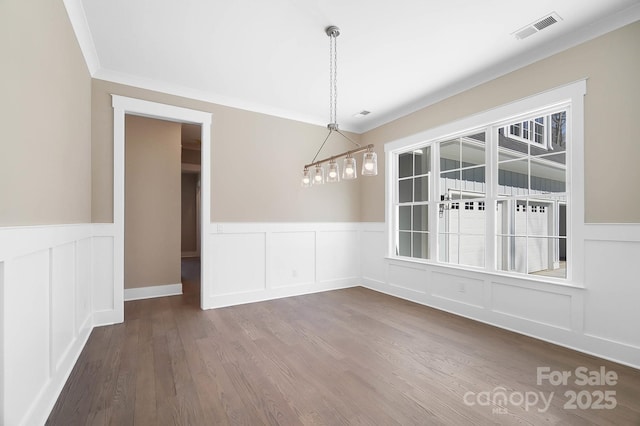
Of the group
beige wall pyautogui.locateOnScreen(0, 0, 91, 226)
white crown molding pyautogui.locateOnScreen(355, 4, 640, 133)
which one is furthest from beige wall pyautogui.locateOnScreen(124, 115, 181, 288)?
white crown molding pyautogui.locateOnScreen(355, 4, 640, 133)

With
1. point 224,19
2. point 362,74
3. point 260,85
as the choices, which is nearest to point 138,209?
point 260,85

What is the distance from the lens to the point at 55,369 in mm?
2029

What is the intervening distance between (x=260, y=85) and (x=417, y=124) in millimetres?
2347

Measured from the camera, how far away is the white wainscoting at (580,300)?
2.48 m

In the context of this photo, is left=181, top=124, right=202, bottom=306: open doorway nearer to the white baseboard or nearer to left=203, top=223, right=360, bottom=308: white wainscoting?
the white baseboard

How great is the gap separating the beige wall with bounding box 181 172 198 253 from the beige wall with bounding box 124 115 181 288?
4.99 meters

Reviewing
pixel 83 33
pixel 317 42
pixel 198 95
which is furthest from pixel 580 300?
pixel 83 33

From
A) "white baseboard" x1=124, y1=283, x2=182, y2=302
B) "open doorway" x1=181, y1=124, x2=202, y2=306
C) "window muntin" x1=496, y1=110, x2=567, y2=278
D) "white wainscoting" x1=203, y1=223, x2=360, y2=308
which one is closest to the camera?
"window muntin" x1=496, y1=110, x2=567, y2=278

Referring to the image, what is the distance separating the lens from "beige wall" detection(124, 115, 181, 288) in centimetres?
448

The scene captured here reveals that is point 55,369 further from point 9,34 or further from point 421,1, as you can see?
point 421,1

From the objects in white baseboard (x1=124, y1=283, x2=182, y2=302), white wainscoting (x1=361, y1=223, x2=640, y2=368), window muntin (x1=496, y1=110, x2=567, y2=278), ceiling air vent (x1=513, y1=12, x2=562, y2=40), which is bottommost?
white baseboard (x1=124, y1=283, x2=182, y2=302)

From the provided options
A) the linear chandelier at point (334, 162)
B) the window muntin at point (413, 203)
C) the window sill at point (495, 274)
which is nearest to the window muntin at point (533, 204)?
the window sill at point (495, 274)

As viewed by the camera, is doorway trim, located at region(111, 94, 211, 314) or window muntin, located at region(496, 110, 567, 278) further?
doorway trim, located at region(111, 94, 211, 314)

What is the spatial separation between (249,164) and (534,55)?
12.0 feet
